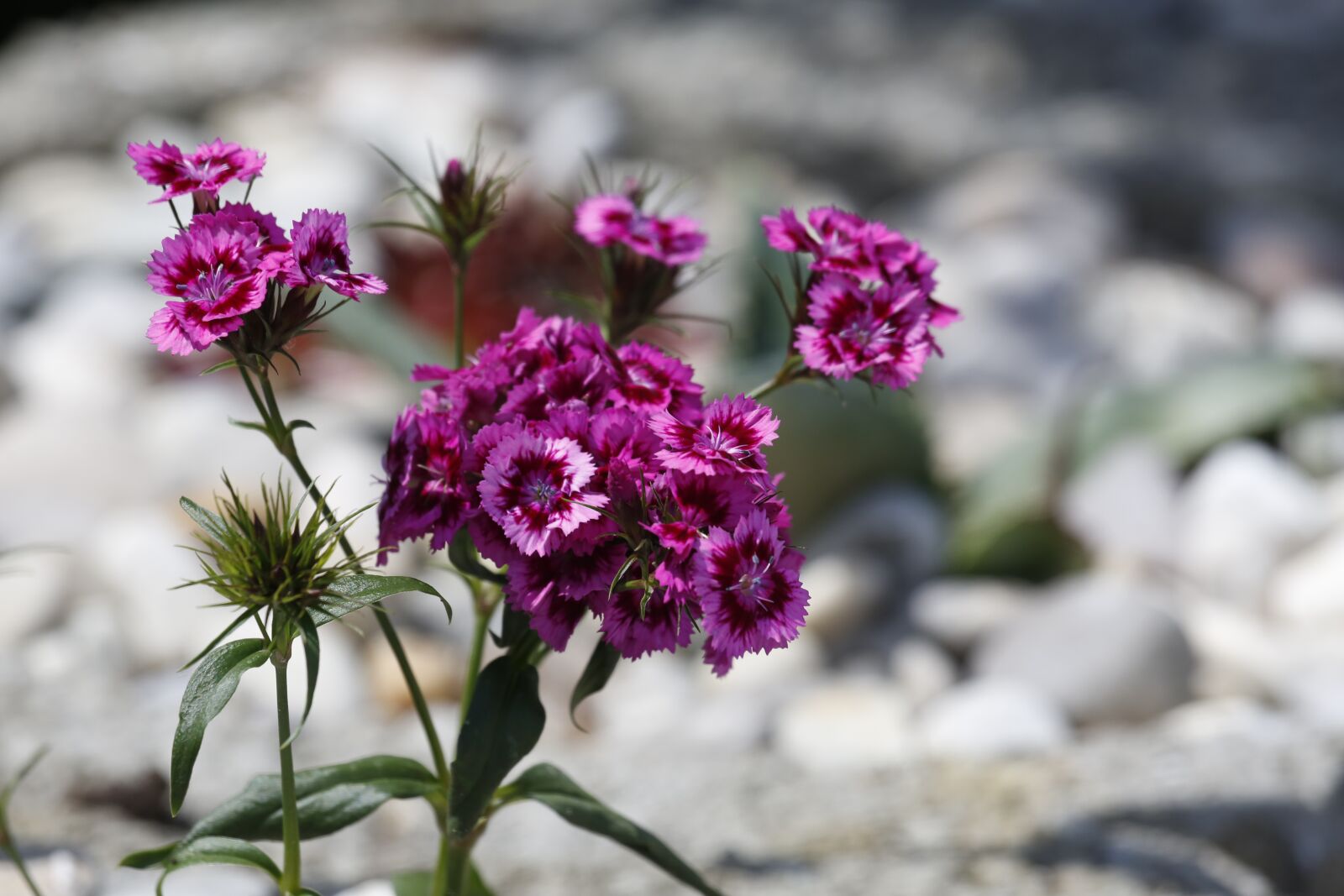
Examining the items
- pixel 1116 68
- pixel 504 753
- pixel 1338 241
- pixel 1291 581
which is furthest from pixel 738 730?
pixel 1116 68

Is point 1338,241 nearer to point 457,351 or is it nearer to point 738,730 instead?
point 738,730

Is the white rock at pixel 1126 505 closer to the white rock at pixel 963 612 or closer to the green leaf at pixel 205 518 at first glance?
the white rock at pixel 963 612

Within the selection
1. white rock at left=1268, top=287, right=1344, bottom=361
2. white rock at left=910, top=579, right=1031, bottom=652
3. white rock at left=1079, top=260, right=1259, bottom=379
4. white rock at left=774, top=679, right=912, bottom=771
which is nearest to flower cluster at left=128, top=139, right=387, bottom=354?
white rock at left=774, top=679, right=912, bottom=771

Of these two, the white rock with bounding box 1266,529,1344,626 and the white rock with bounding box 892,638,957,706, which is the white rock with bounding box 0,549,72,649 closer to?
the white rock with bounding box 892,638,957,706

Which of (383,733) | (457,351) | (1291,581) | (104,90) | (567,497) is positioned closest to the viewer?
(567,497)

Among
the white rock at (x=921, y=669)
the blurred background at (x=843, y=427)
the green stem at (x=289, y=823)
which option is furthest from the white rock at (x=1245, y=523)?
the green stem at (x=289, y=823)

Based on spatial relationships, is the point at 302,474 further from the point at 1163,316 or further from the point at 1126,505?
the point at 1163,316
